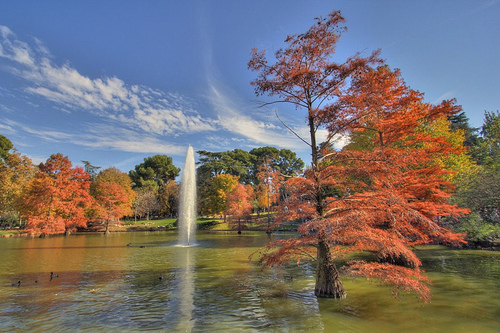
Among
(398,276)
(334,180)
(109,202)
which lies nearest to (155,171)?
(109,202)

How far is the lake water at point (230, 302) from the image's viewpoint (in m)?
6.99

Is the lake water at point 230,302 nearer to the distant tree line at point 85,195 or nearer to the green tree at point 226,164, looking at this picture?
the distant tree line at point 85,195

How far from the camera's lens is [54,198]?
3584cm

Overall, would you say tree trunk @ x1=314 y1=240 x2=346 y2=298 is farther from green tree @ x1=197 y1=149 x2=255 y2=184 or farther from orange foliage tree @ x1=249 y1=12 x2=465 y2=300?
green tree @ x1=197 y1=149 x2=255 y2=184

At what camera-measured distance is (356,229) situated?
7988 mm

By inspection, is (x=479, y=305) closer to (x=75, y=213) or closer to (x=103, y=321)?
(x=103, y=321)

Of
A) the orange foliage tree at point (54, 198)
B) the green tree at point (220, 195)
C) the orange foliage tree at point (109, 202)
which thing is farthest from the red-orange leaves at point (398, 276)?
the orange foliage tree at point (109, 202)

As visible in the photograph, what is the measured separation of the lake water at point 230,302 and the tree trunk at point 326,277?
1.09 feet

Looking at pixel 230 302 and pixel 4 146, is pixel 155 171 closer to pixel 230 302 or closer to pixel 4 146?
pixel 4 146

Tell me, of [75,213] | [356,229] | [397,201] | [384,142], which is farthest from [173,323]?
[75,213]

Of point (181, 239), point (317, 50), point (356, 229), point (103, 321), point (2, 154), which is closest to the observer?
point (103, 321)

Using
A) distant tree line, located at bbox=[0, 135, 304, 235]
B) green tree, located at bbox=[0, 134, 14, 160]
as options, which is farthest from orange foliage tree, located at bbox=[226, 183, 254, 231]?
green tree, located at bbox=[0, 134, 14, 160]

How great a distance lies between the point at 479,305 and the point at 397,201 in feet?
14.6

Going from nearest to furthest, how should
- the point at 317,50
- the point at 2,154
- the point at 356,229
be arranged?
the point at 356,229
the point at 317,50
the point at 2,154
